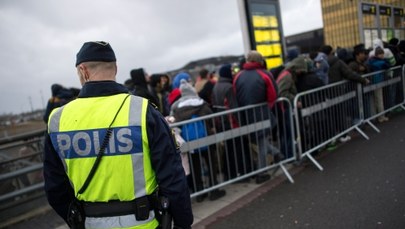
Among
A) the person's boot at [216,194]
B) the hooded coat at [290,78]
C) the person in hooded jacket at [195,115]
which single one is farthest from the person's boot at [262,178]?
the hooded coat at [290,78]

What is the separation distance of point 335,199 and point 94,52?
350cm

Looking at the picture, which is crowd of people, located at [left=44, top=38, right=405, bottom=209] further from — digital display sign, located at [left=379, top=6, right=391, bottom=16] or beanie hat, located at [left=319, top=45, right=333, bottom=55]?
digital display sign, located at [left=379, top=6, right=391, bottom=16]

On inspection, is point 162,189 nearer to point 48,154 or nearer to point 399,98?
point 48,154

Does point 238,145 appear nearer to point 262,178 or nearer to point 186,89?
point 262,178

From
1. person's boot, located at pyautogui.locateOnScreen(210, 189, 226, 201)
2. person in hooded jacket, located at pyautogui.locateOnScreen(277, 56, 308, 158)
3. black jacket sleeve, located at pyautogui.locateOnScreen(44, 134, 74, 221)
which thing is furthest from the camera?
person in hooded jacket, located at pyautogui.locateOnScreen(277, 56, 308, 158)

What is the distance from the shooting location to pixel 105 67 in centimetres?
200

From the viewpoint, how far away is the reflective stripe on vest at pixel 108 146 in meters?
1.90

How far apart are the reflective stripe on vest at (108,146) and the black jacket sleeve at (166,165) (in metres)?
0.05

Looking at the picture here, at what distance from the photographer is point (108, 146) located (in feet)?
6.22

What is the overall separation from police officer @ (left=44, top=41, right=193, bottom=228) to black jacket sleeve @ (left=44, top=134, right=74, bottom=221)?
0.07 meters

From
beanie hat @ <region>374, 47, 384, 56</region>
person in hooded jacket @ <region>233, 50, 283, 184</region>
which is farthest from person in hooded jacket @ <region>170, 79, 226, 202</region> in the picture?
beanie hat @ <region>374, 47, 384, 56</region>

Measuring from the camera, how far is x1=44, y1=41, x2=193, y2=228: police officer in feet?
6.23

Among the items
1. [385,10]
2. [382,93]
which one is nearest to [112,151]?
[382,93]

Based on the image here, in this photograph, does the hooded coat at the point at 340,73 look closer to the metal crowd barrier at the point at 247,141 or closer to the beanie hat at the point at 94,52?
the metal crowd barrier at the point at 247,141
